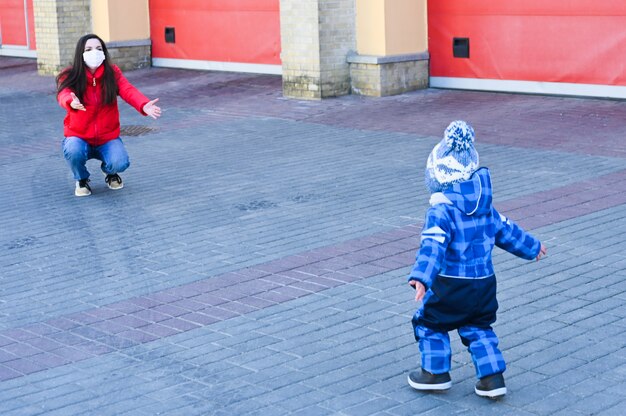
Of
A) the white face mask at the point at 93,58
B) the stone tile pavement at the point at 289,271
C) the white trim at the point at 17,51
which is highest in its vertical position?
the white face mask at the point at 93,58

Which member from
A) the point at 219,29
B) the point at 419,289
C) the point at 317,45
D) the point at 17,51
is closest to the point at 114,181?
the point at 317,45

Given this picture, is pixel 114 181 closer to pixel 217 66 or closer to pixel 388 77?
pixel 388 77

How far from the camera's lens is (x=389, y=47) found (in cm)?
1650

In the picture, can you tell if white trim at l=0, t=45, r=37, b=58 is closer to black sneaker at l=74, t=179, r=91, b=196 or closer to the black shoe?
black sneaker at l=74, t=179, r=91, b=196

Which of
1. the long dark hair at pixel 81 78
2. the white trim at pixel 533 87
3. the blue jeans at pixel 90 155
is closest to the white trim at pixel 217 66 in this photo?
the white trim at pixel 533 87

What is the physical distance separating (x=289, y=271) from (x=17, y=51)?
18.4 meters

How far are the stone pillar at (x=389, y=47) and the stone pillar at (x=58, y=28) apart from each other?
6.65 m

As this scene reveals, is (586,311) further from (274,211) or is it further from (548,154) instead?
(548,154)

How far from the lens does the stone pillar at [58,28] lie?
21031 millimetres

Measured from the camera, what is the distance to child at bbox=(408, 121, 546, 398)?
17.9ft

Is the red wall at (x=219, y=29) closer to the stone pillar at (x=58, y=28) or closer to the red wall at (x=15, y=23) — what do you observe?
the stone pillar at (x=58, y=28)

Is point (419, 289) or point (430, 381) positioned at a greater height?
point (419, 289)

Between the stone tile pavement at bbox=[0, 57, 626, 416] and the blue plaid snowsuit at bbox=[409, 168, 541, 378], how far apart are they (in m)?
0.28

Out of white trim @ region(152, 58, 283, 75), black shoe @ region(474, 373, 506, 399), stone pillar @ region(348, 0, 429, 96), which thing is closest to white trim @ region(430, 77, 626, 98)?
stone pillar @ region(348, 0, 429, 96)
